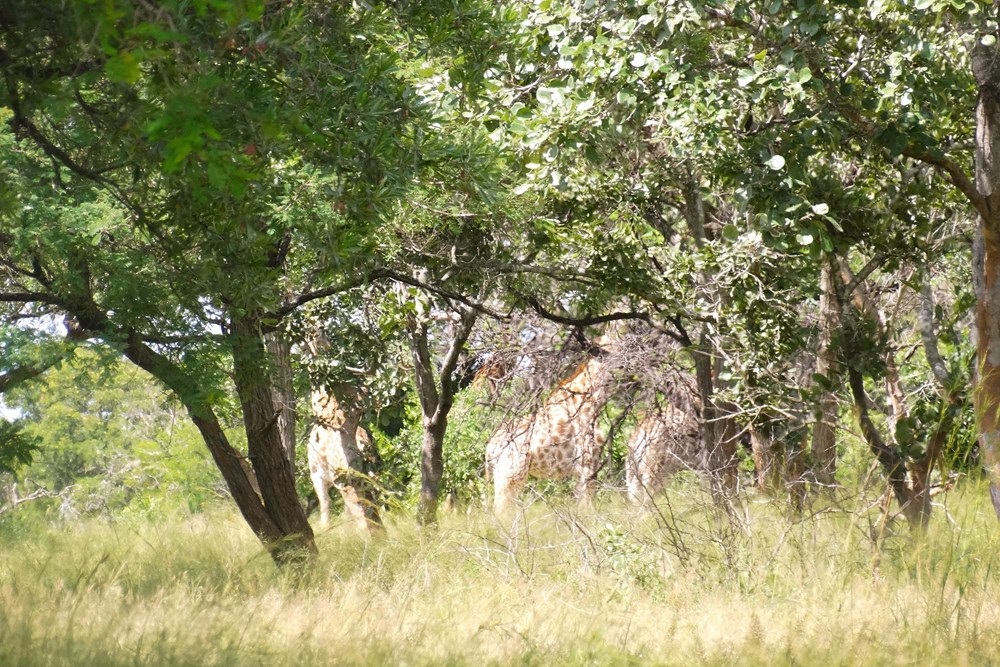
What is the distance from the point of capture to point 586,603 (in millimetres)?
6746

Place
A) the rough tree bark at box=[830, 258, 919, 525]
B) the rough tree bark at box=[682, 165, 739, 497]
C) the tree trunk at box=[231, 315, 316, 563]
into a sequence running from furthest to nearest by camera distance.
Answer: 1. the rough tree bark at box=[682, 165, 739, 497]
2. the tree trunk at box=[231, 315, 316, 563]
3. the rough tree bark at box=[830, 258, 919, 525]

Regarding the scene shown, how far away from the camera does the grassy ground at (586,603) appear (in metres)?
5.36

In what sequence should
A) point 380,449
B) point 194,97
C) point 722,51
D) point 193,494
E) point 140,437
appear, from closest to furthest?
1. point 194,97
2. point 722,51
3. point 193,494
4. point 380,449
5. point 140,437

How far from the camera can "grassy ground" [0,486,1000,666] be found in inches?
211

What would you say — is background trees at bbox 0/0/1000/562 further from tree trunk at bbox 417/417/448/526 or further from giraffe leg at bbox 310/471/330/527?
giraffe leg at bbox 310/471/330/527

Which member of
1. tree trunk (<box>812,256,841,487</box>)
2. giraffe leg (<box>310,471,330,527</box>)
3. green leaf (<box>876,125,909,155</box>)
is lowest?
giraffe leg (<box>310,471,330,527</box>)

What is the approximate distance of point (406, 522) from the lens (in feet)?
39.6

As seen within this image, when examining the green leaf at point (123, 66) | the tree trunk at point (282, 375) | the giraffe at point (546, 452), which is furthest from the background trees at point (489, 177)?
the giraffe at point (546, 452)

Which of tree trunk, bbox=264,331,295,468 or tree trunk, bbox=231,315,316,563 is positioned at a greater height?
tree trunk, bbox=264,331,295,468

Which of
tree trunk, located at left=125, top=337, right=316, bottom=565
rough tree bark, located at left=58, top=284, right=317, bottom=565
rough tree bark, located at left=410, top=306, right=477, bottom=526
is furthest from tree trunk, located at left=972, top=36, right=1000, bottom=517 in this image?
rough tree bark, located at left=410, top=306, right=477, bottom=526

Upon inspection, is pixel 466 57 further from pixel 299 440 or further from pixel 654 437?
pixel 299 440

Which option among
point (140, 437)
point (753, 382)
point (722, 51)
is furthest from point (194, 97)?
point (140, 437)

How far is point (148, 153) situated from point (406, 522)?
772 cm

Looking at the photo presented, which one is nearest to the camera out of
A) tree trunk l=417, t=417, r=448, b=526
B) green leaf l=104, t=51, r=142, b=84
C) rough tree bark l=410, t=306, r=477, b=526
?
green leaf l=104, t=51, r=142, b=84
